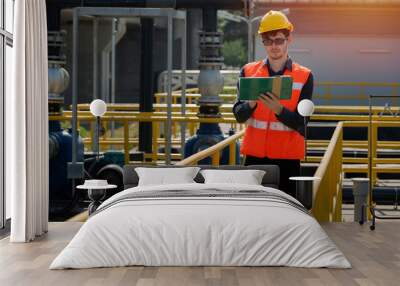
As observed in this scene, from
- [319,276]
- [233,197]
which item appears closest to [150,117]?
[233,197]

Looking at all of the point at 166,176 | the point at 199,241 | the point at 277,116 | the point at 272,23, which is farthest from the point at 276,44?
the point at 199,241

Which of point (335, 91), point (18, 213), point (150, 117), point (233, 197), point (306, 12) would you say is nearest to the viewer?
point (233, 197)

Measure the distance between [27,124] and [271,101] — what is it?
2123 millimetres

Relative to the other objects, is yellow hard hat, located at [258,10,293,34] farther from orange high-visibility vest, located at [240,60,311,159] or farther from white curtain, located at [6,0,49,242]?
white curtain, located at [6,0,49,242]

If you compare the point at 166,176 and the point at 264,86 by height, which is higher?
the point at 264,86

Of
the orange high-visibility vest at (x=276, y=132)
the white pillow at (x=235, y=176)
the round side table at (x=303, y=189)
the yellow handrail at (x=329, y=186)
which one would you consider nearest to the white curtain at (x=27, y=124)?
the white pillow at (x=235, y=176)

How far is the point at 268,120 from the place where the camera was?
8.08 meters

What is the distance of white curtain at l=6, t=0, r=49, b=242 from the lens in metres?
7.21

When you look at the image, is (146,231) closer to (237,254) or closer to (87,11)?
(237,254)

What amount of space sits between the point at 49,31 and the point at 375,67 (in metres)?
5.90

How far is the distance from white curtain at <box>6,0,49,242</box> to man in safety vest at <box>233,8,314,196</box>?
1.81m

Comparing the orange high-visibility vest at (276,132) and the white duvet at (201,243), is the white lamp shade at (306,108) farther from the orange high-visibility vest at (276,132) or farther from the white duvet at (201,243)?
the white duvet at (201,243)

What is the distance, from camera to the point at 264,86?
785 cm

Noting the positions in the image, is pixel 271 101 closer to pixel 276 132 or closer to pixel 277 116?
pixel 277 116
